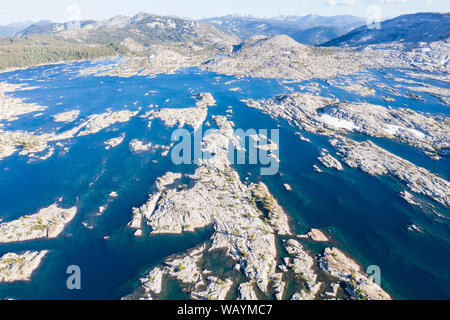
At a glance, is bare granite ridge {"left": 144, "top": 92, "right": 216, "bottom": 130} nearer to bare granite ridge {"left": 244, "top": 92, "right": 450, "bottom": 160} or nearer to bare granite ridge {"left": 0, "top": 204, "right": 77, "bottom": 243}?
bare granite ridge {"left": 244, "top": 92, "right": 450, "bottom": 160}

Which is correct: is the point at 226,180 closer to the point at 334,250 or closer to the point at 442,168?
the point at 334,250

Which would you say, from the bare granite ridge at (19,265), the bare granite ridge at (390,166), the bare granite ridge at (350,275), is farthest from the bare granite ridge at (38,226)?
the bare granite ridge at (390,166)

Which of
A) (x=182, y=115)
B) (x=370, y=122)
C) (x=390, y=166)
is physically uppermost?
(x=182, y=115)

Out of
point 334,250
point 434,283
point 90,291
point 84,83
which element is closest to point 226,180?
point 334,250

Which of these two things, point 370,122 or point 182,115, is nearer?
point 370,122

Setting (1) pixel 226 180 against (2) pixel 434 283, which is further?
(1) pixel 226 180

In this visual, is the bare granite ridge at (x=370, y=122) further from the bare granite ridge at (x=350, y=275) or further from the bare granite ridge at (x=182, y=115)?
the bare granite ridge at (x=350, y=275)

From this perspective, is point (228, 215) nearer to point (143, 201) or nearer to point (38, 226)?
point (143, 201)

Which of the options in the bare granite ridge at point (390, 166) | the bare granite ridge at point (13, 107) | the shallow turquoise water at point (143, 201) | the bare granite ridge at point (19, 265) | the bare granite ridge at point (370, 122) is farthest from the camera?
the bare granite ridge at point (13, 107)

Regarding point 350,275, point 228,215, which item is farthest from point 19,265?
point 350,275
